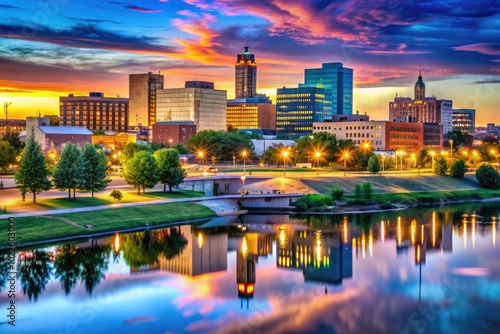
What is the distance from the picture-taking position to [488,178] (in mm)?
111875

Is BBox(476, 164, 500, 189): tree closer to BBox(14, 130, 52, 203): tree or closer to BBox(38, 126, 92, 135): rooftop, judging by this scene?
BBox(38, 126, 92, 135): rooftop

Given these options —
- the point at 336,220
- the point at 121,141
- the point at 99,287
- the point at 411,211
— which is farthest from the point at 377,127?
the point at 99,287

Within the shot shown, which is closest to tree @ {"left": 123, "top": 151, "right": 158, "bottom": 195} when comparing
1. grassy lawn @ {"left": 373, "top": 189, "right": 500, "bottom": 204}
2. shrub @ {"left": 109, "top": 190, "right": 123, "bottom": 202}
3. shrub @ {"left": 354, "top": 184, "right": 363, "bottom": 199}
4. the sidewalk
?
the sidewalk

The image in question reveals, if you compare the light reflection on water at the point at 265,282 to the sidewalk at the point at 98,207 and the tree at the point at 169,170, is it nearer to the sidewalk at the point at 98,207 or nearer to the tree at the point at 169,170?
the sidewalk at the point at 98,207

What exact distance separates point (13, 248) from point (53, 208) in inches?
463

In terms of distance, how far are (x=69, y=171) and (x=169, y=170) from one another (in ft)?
53.5

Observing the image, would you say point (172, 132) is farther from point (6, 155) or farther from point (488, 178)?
point (488, 178)

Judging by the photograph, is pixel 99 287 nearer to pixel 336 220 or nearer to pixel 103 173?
pixel 103 173

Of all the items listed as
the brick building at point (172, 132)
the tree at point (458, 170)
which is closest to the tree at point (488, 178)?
the tree at point (458, 170)

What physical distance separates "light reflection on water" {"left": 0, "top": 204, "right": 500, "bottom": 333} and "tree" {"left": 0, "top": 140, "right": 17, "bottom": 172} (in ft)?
131

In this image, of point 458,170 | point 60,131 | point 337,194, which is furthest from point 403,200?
point 60,131

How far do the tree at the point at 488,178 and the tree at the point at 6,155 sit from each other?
2823 inches

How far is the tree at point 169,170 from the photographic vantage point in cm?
8269

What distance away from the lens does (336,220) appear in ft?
250
